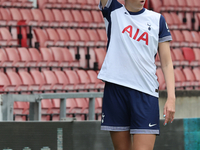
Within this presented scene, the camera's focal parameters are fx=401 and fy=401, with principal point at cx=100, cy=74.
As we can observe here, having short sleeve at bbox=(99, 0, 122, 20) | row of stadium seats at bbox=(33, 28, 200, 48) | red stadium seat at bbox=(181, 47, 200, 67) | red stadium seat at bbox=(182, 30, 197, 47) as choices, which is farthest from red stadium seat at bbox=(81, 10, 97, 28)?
short sleeve at bbox=(99, 0, 122, 20)

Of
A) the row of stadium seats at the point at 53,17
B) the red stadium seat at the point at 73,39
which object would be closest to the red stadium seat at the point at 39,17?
the row of stadium seats at the point at 53,17

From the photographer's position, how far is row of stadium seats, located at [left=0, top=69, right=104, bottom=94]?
24.7ft

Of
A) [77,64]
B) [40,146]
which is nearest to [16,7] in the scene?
[77,64]

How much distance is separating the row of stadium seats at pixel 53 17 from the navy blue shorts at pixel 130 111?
756cm

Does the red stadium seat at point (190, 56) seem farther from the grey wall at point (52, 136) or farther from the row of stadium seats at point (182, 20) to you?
the grey wall at point (52, 136)

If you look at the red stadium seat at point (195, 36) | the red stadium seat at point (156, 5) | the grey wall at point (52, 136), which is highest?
the red stadium seat at point (156, 5)

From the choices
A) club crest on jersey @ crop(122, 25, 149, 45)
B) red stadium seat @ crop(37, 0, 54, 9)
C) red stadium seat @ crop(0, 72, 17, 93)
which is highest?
red stadium seat @ crop(37, 0, 54, 9)

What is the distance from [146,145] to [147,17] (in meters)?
0.61

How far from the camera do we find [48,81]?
26.0 feet

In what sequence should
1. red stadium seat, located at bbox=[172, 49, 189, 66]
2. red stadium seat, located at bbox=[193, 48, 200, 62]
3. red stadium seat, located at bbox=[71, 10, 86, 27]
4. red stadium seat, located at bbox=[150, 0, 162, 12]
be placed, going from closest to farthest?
red stadium seat, located at bbox=[71, 10, 86, 27] < red stadium seat, located at bbox=[172, 49, 189, 66] < red stadium seat, located at bbox=[193, 48, 200, 62] < red stadium seat, located at bbox=[150, 0, 162, 12]

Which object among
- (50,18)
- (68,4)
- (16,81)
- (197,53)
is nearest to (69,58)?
(50,18)

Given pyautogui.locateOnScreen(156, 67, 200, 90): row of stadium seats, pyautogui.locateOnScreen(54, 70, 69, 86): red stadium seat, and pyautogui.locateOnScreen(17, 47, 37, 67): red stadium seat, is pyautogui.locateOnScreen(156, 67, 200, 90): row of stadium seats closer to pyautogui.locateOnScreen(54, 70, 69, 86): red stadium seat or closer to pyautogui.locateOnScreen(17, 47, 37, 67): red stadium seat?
pyautogui.locateOnScreen(54, 70, 69, 86): red stadium seat

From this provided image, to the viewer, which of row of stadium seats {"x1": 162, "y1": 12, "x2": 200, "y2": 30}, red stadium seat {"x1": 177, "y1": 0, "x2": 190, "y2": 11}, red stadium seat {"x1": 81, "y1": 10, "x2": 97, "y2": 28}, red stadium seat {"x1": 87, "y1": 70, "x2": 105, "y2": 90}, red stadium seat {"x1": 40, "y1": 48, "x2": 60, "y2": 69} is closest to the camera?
red stadium seat {"x1": 40, "y1": 48, "x2": 60, "y2": 69}

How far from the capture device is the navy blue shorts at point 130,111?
6.09 ft
